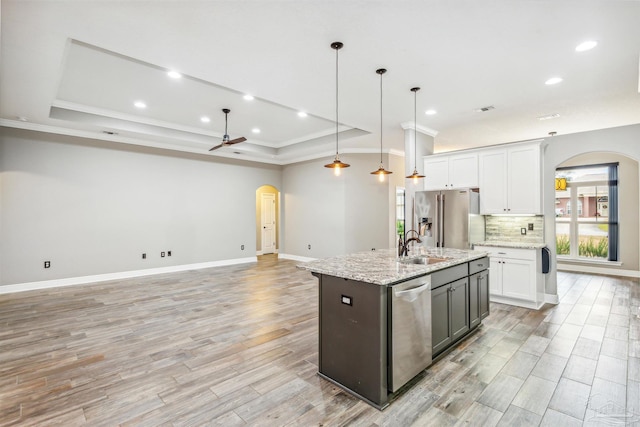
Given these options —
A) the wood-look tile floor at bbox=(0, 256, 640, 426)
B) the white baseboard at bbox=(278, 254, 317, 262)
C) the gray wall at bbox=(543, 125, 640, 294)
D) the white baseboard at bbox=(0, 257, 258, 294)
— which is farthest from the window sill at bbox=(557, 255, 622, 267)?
the white baseboard at bbox=(0, 257, 258, 294)

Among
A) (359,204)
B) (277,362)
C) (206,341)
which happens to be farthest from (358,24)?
(359,204)

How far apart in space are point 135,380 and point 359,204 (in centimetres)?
607

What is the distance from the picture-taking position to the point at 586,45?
2.80 metres

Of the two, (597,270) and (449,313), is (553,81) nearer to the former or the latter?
(449,313)

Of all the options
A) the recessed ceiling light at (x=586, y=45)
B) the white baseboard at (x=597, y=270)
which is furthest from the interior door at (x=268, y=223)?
the recessed ceiling light at (x=586, y=45)

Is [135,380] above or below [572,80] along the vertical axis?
below

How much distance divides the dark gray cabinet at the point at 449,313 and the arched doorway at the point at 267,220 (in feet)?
23.8

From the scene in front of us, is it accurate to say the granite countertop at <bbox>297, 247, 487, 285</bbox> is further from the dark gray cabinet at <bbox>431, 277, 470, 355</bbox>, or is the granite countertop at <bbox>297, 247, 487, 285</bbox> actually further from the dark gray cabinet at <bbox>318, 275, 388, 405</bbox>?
the dark gray cabinet at <bbox>431, 277, 470, 355</bbox>

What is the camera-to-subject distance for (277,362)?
9.23 feet

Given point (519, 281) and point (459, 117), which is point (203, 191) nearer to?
point (459, 117)

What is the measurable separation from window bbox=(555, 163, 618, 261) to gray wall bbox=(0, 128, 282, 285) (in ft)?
26.9

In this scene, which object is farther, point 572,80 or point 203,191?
point 203,191

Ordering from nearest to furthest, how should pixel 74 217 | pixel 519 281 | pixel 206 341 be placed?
pixel 206 341 < pixel 519 281 < pixel 74 217

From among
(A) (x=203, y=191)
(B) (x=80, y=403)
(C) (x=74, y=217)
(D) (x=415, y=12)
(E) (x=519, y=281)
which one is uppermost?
(D) (x=415, y=12)
